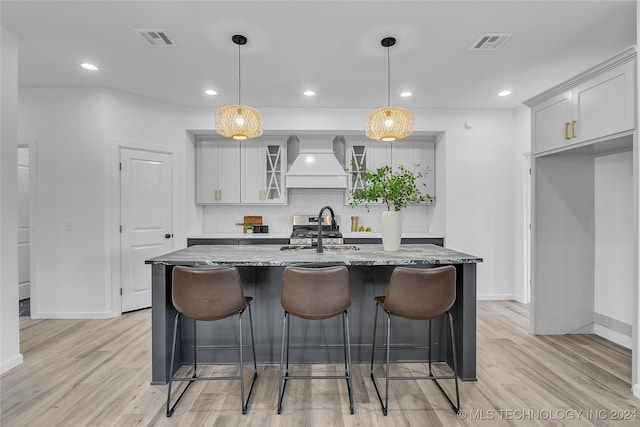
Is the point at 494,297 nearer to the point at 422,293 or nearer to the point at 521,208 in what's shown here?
the point at 521,208

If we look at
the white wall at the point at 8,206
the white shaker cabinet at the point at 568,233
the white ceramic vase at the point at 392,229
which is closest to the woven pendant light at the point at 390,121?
the white ceramic vase at the point at 392,229

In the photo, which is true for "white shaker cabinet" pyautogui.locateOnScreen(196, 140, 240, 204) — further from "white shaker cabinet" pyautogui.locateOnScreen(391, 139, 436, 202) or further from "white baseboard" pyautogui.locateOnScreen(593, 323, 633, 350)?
"white baseboard" pyautogui.locateOnScreen(593, 323, 633, 350)

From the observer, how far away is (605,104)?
8.54 feet

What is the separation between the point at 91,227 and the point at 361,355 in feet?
11.2

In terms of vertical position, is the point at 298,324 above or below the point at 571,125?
below

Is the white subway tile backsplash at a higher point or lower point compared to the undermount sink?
higher

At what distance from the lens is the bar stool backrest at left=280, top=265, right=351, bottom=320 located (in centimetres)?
213

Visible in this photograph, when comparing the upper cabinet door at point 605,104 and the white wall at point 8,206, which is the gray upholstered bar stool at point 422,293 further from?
the white wall at point 8,206

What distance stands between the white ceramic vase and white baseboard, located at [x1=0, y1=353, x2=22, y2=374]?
10.4 feet

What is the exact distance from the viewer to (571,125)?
9.70ft

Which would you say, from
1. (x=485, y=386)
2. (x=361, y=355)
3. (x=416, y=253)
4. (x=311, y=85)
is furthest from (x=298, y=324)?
(x=311, y=85)

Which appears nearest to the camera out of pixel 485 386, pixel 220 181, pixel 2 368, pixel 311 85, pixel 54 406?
pixel 54 406

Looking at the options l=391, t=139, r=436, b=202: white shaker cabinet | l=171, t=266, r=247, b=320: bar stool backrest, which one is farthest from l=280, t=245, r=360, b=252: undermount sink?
l=391, t=139, r=436, b=202: white shaker cabinet

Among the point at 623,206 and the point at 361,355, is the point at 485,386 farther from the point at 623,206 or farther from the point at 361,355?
the point at 623,206
